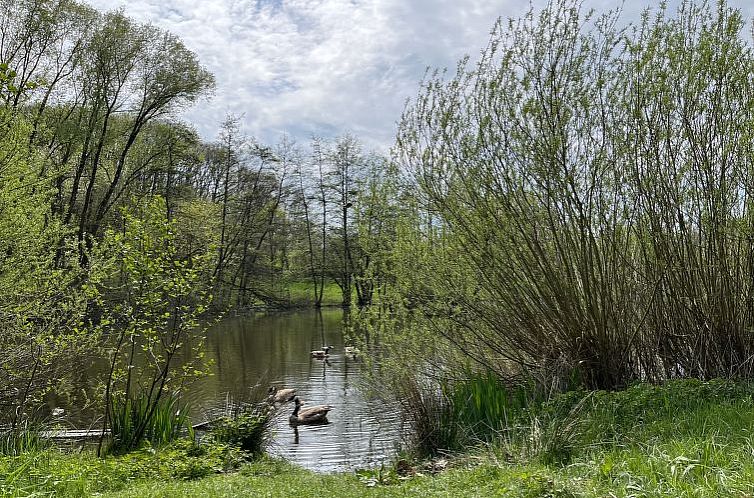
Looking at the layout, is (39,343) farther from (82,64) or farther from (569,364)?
(82,64)

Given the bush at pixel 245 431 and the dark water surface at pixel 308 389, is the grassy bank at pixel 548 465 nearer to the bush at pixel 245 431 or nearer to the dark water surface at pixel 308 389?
the bush at pixel 245 431

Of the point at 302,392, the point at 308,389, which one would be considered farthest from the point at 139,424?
the point at 308,389

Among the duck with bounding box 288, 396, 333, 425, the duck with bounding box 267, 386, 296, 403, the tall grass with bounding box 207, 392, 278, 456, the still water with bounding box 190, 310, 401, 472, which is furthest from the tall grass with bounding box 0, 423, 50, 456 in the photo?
the duck with bounding box 267, 386, 296, 403

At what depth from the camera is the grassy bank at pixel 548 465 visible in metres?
4.41

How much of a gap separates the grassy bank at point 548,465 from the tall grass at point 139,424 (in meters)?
0.52

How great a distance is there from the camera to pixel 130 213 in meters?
8.32

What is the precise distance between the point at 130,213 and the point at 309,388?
7279 mm

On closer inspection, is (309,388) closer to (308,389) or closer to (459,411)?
(308,389)

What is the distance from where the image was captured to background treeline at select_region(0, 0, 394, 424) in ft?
27.3

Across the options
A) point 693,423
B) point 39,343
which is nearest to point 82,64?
point 39,343

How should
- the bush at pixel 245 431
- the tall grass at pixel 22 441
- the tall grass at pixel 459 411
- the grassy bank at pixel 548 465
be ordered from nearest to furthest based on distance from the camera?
the grassy bank at pixel 548 465 → the tall grass at pixel 22 441 → the tall grass at pixel 459 411 → the bush at pixel 245 431

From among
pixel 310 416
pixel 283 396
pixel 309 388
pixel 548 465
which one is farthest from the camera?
pixel 309 388

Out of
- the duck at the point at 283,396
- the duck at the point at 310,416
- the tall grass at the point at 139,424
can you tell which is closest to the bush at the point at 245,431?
A: the tall grass at the point at 139,424

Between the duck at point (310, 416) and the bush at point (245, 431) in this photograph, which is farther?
the duck at point (310, 416)
